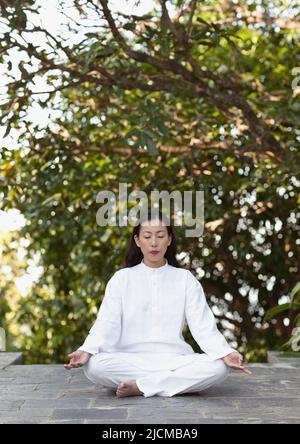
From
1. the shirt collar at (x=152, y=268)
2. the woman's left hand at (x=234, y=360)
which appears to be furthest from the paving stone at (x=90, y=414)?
the shirt collar at (x=152, y=268)

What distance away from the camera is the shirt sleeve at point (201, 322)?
13.4 ft

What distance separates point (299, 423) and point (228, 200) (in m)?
4.77

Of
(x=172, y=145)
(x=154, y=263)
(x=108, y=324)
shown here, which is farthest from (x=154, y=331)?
(x=172, y=145)

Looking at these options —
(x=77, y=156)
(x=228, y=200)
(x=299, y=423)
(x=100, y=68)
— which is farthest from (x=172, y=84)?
(x=299, y=423)

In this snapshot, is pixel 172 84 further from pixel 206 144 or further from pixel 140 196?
pixel 140 196

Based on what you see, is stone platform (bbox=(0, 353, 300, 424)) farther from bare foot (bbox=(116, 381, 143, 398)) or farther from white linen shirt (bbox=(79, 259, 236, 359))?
white linen shirt (bbox=(79, 259, 236, 359))

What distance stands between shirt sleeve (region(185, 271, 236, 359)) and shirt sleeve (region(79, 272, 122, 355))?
353 millimetres

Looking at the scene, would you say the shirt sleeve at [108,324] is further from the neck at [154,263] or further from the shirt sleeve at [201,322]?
the shirt sleeve at [201,322]

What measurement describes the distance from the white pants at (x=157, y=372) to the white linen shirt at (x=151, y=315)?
0.27 feet

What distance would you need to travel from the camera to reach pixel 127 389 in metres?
3.97

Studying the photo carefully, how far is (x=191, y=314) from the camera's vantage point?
13.9 ft

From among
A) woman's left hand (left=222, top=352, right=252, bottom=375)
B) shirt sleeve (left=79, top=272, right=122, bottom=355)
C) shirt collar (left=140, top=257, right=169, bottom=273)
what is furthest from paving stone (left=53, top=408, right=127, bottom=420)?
shirt collar (left=140, top=257, right=169, bottom=273)

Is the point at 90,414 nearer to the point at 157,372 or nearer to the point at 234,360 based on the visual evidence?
the point at 157,372

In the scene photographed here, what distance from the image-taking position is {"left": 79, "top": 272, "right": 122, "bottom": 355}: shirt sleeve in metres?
4.14
